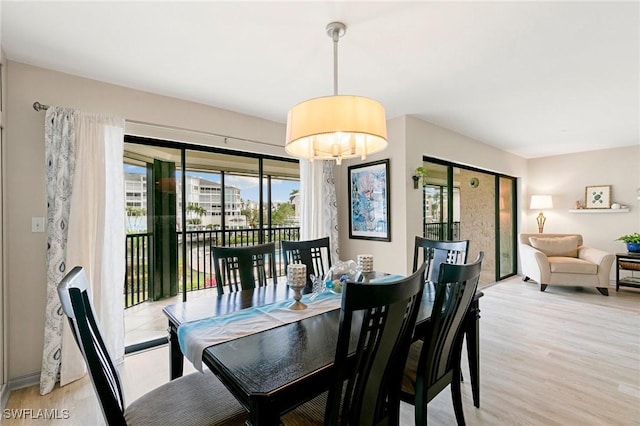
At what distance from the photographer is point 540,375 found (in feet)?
8.11

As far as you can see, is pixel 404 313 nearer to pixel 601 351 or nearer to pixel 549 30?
pixel 549 30

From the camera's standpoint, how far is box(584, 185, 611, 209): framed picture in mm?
5582

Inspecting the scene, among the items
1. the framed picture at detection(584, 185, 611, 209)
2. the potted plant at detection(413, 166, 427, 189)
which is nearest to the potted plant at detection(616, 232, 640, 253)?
the framed picture at detection(584, 185, 611, 209)

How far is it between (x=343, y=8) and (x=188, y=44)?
109 cm

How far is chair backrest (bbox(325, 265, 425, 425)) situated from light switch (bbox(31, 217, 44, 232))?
8.70ft

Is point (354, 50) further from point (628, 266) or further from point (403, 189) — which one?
point (628, 266)

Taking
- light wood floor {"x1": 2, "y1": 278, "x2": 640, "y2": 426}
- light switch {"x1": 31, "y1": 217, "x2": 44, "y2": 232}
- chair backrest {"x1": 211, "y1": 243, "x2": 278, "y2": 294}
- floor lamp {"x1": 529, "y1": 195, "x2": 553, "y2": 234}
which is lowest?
light wood floor {"x1": 2, "y1": 278, "x2": 640, "y2": 426}

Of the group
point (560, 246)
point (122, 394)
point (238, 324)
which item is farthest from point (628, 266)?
point (122, 394)

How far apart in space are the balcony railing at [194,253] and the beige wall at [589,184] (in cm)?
537

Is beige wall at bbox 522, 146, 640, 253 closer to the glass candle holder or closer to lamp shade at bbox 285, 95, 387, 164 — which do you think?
the glass candle holder

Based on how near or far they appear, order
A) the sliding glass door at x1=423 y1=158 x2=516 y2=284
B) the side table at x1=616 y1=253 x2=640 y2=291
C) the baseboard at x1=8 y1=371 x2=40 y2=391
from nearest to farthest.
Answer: the baseboard at x1=8 y1=371 x2=40 y2=391, the sliding glass door at x1=423 y1=158 x2=516 y2=284, the side table at x1=616 y1=253 x2=640 y2=291

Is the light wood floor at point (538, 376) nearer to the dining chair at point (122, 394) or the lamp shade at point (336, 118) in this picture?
the dining chair at point (122, 394)

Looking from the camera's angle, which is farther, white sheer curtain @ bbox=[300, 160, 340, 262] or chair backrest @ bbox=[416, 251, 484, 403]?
white sheer curtain @ bbox=[300, 160, 340, 262]

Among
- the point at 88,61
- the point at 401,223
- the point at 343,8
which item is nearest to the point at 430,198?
Result: the point at 401,223
